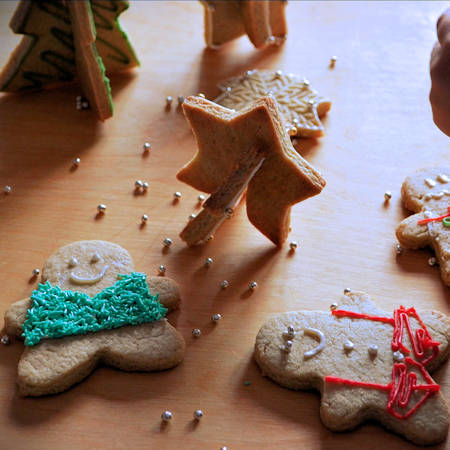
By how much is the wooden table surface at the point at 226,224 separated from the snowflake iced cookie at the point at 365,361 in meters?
0.04

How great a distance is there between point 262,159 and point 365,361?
0.40 meters

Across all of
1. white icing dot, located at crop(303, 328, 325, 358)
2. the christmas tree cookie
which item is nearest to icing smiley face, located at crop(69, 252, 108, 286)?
white icing dot, located at crop(303, 328, 325, 358)

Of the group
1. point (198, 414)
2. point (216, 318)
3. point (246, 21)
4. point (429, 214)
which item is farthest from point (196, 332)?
point (246, 21)

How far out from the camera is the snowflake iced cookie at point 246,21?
168 centimetres

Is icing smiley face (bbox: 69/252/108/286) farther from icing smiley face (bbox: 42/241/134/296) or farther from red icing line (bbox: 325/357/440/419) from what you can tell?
red icing line (bbox: 325/357/440/419)

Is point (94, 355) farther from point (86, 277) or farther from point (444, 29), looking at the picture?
point (444, 29)

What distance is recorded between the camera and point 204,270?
4.22 feet

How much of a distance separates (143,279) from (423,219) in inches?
21.2

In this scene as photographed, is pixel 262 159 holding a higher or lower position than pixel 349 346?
higher

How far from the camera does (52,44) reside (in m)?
1.57

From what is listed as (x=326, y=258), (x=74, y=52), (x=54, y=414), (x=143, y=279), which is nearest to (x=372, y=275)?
(x=326, y=258)

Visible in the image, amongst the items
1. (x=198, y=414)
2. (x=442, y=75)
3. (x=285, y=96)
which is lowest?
(x=198, y=414)

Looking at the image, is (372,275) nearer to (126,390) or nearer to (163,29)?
(126,390)

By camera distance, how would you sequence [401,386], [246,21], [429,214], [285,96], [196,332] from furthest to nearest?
[246,21], [285,96], [429,214], [196,332], [401,386]
